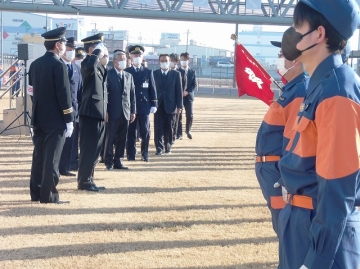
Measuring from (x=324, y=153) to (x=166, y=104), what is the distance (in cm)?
1074

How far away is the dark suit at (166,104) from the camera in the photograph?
13.1 m

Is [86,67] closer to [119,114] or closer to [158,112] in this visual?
[119,114]

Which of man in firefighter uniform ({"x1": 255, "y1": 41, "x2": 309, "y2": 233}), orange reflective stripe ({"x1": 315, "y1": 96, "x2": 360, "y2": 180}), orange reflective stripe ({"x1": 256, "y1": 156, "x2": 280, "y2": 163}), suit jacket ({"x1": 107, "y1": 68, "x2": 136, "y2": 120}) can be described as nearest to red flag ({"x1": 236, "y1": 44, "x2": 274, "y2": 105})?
man in firefighter uniform ({"x1": 255, "y1": 41, "x2": 309, "y2": 233})

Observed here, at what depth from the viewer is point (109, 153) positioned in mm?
10672

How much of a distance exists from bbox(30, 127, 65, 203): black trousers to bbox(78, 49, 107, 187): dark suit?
87cm

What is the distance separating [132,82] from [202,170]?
2.04 m

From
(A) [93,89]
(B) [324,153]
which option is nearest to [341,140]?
(B) [324,153]

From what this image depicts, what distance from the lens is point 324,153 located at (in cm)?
247

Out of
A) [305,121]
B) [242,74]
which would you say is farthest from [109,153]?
[305,121]

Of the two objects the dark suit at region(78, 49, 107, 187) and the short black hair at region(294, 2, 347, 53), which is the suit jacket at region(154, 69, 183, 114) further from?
the short black hair at region(294, 2, 347, 53)

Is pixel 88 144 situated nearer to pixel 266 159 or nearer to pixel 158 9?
pixel 266 159

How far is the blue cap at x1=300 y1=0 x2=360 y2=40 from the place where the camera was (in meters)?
2.62

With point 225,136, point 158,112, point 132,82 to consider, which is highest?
point 132,82

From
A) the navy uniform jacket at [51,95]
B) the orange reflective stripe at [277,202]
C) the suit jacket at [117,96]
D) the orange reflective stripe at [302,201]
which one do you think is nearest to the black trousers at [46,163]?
the navy uniform jacket at [51,95]
